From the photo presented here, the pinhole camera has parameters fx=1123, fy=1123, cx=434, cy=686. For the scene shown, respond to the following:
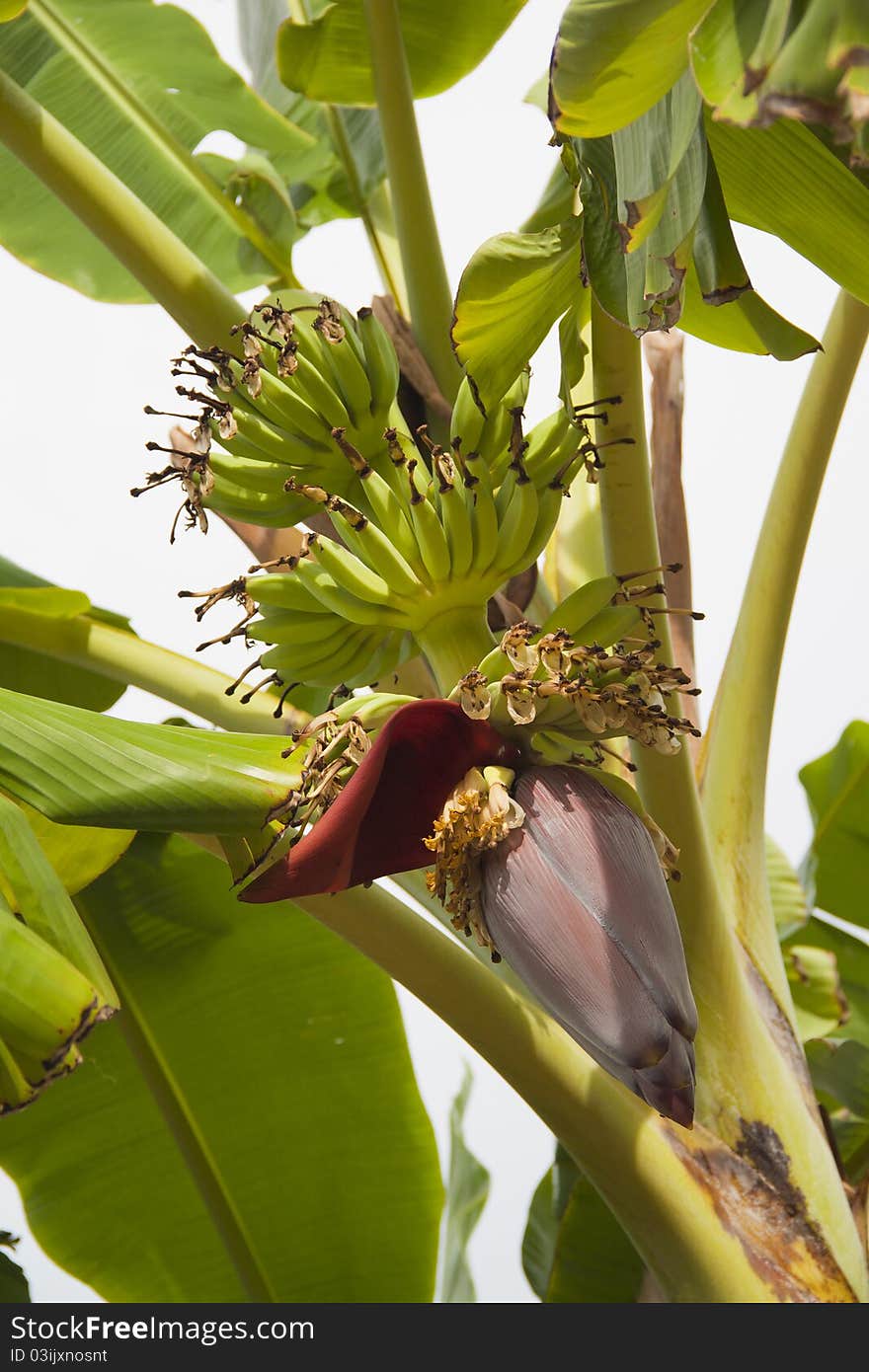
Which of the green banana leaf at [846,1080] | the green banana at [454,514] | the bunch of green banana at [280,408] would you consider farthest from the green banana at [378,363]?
the green banana leaf at [846,1080]

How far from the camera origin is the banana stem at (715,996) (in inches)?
30.7

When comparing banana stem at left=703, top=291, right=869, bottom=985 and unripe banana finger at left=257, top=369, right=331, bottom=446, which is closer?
unripe banana finger at left=257, top=369, right=331, bottom=446

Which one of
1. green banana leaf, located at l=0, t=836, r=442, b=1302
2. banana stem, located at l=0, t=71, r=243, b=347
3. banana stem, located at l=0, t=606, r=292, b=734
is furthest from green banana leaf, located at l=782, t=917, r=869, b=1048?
banana stem, located at l=0, t=71, r=243, b=347

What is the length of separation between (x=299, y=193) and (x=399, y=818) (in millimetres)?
1193

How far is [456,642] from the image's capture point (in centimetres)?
69

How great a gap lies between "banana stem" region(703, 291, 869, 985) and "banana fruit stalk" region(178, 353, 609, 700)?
0.28 metres

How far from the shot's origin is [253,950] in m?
1.13

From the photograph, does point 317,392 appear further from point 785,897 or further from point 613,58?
point 785,897

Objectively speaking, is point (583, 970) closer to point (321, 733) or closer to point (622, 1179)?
point (321, 733)

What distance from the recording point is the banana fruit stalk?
661 millimetres

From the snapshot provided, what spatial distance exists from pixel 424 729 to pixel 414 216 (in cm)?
49

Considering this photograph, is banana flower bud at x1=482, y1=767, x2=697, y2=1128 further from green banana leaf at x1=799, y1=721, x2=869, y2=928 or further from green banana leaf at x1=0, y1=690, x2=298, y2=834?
green banana leaf at x1=799, y1=721, x2=869, y2=928

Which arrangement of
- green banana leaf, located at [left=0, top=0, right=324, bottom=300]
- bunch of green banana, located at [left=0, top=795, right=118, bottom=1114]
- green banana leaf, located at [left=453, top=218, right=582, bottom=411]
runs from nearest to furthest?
bunch of green banana, located at [left=0, top=795, right=118, bottom=1114], green banana leaf, located at [left=453, top=218, right=582, bottom=411], green banana leaf, located at [left=0, top=0, right=324, bottom=300]
